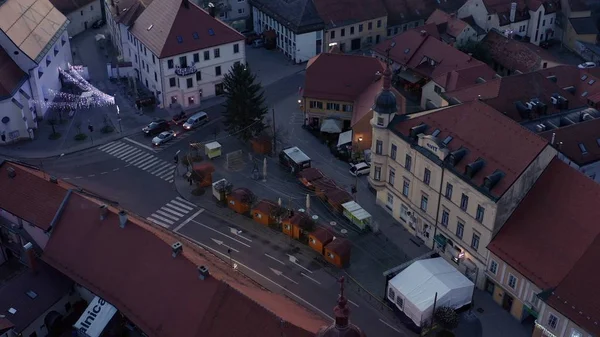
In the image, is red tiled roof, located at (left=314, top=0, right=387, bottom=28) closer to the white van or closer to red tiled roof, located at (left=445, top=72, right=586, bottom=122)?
the white van

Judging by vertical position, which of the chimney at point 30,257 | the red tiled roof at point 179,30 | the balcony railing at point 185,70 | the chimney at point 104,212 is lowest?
the chimney at point 30,257

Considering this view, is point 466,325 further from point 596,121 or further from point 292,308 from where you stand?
point 596,121

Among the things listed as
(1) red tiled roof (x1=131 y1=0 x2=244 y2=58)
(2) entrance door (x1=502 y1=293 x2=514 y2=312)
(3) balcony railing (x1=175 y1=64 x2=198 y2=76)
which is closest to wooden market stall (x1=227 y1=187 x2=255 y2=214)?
(3) balcony railing (x1=175 y1=64 x2=198 y2=76)

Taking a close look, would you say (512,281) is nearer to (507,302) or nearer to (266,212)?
(507,302)

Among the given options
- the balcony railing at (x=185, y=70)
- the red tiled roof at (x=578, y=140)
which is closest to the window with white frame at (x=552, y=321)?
the red tiled roof at (x=578, y=140)

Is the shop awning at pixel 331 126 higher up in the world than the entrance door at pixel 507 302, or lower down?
higher up

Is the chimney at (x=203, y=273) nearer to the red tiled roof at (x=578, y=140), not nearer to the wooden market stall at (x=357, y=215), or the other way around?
the wooden market stall at (x=357, y=215)
